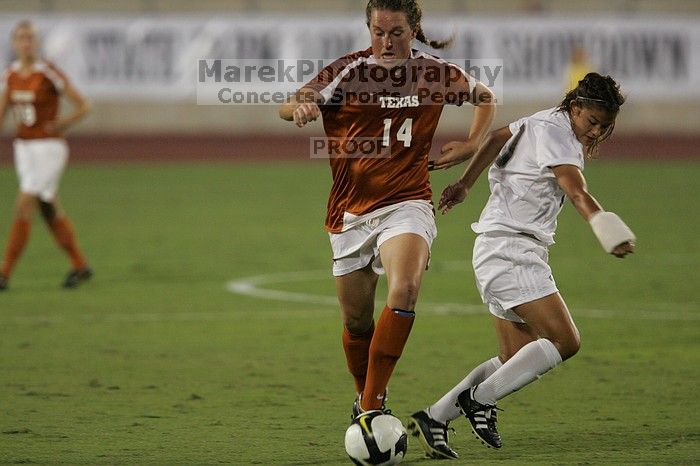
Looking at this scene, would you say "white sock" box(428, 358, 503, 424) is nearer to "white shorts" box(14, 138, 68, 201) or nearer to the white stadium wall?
"white shorts" box(14, 138, 68, 201)

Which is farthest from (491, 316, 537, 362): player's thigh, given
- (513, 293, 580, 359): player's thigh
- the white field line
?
the white field line

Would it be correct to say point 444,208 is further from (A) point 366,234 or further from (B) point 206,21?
(B) point 206,21

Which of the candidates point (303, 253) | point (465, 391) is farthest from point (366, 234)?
point (303, 253)

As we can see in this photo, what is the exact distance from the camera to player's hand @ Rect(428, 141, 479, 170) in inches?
252

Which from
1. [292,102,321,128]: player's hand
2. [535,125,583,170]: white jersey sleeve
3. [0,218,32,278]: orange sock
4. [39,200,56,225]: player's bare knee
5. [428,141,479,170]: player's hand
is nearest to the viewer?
[292,102,321,128]: player's hand

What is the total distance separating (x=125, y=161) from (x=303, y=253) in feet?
47.7

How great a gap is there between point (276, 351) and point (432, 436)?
10.6 ft

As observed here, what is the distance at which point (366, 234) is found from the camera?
6.38 meters

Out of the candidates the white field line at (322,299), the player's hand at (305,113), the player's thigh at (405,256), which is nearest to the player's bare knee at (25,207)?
the white field line at (322,299)

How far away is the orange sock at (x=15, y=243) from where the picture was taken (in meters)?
12.1

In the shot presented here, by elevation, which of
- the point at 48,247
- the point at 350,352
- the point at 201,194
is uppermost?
the point at 350,352

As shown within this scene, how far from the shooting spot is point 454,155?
6.42 metres

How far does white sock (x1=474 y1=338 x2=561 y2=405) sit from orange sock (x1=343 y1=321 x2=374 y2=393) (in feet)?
2.42

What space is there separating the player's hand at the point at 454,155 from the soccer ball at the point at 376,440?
4.43 ft
